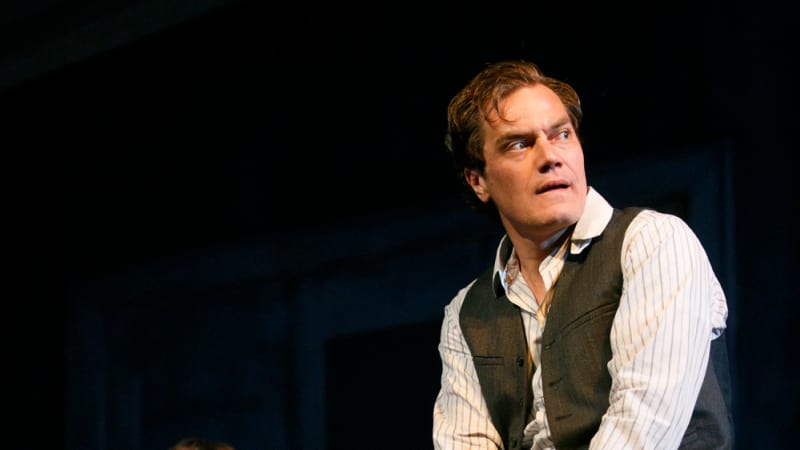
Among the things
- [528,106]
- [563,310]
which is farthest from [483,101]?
[563,310]

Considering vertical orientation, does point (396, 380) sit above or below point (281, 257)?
below

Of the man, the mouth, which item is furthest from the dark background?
the mouth

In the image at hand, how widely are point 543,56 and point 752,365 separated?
103cm

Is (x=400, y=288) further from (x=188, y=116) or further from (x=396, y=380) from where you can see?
(x=188, y=116)

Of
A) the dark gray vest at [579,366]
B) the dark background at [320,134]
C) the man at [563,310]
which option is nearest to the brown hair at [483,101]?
the man at [563,310]

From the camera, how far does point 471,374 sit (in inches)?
89.5

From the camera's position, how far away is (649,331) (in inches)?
75.7

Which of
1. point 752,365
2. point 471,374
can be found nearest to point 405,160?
point 752,365

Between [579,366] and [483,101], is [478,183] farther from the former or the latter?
[579,366]

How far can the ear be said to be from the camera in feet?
7.50

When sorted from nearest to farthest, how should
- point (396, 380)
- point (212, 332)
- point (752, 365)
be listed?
point (752, 365), point (396, 380), point (212, 332)

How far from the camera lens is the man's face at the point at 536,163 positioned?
2115mm

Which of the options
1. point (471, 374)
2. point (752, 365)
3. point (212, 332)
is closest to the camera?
point (471, 374)

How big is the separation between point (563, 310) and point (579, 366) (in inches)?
4.1
